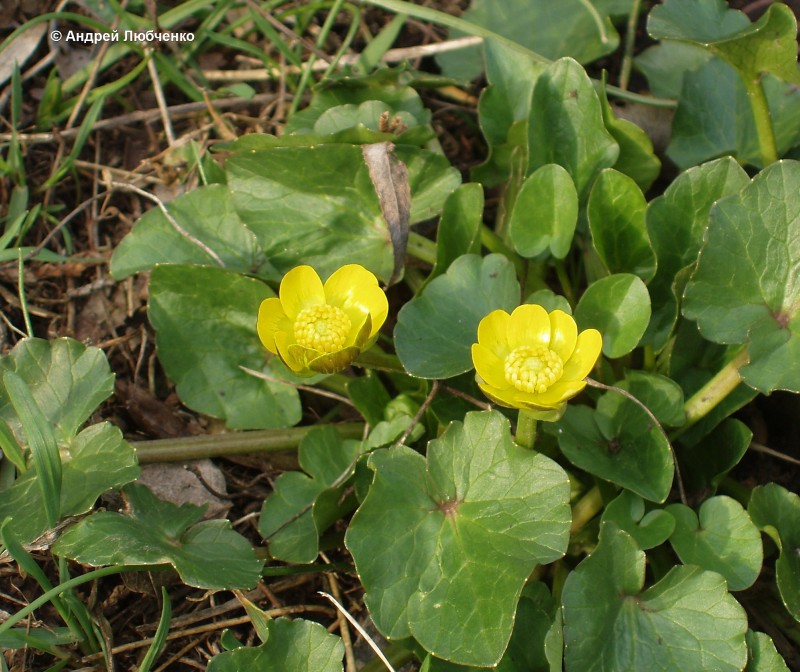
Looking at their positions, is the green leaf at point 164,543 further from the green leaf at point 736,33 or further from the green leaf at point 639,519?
the green leaf at point 736,33

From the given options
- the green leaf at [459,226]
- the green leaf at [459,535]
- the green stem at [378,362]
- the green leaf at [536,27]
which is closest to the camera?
the green leaf at [459,535]

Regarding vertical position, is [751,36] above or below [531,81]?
above

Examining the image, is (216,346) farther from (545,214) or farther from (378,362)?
(545,214)

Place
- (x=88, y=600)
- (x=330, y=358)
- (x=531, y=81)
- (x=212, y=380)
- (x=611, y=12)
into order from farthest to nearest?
(x=611, y=12) → (x=531, y=81) → (x=212, y=380) → (x=88, y=600) → (x=330, y=358)

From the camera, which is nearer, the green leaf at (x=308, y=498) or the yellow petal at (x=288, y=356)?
the yellow petal at (x=288, y=356)

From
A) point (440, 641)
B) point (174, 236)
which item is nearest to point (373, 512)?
point (440, 641)

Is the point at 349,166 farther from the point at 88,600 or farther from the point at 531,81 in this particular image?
the point at 88,600

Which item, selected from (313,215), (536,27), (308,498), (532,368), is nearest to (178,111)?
(313,215)

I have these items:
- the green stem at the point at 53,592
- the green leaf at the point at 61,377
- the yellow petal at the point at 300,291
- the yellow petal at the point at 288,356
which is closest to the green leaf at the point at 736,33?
the yellow petal at the point at 300,291
